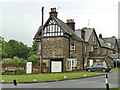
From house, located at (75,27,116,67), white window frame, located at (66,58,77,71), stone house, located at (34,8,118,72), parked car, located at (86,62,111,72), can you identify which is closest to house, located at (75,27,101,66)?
house, located at (75,27,116,67)

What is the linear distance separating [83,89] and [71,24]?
1047 inches

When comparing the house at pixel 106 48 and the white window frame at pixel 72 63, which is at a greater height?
the house at pixel 106 48

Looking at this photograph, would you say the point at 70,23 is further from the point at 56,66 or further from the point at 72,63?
the point at 56,66

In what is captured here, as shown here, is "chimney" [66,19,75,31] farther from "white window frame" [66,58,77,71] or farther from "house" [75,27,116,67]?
"white window frame" [66,58,77,71]

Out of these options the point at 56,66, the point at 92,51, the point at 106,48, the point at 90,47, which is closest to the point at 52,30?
the point at 56,66

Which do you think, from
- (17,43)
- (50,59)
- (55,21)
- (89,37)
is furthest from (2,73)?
(17,43)

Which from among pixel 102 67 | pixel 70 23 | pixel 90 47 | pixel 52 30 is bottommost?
pixel 102 67

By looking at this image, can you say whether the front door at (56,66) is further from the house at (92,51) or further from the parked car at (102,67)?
the house at (92,51)

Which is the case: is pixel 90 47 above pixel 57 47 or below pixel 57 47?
above

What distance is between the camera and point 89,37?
38.7 m

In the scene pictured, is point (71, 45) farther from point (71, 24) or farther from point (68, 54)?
point (71, 24)

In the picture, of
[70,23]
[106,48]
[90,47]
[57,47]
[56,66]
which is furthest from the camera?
[106,48]

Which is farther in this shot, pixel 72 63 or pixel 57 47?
pixel 72 63

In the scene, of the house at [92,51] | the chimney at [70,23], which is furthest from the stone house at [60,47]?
the chimney at [70,23]
